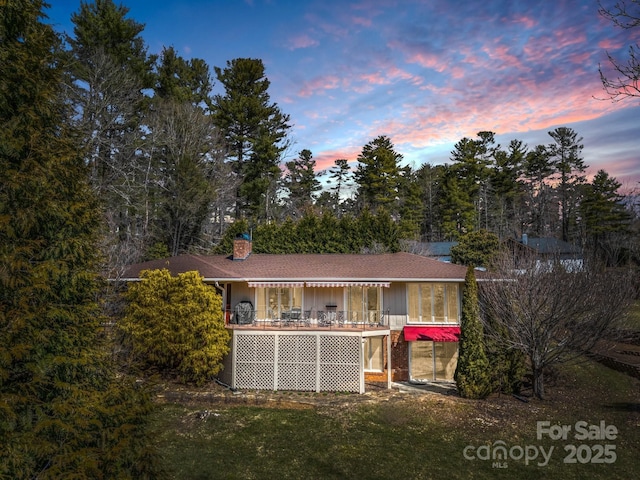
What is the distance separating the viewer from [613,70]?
8.13 metres

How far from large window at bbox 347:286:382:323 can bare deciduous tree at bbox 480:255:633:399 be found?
6.99 m

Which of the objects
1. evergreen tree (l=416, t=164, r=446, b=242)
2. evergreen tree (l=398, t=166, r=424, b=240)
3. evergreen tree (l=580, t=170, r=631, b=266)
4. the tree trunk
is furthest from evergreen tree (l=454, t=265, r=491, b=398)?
evergreen tree (l=416, t=164, r=446, b=242)

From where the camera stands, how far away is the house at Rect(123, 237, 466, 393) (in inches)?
870

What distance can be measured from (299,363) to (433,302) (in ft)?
31.6

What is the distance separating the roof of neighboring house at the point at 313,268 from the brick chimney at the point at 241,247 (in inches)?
22.8

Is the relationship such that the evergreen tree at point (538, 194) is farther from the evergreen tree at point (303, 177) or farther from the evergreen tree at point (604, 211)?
the evergreen tree at point (303, 177)

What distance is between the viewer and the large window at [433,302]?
2469 centimetres

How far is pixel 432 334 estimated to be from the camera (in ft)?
76.4

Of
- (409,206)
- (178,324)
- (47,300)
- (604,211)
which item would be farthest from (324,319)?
(604,211)

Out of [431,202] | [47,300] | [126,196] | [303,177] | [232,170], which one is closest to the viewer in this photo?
[47,300]

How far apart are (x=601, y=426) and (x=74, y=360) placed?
65.5 feet

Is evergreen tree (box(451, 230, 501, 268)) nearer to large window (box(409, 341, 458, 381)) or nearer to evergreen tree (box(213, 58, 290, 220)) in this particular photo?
large window (box(409, 341, 458, 381))

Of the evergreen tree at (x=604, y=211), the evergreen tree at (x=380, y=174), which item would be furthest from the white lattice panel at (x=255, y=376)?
the evergreen tree at (x=604, y=211)

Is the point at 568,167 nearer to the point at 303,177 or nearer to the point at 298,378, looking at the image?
the point at 303,177
